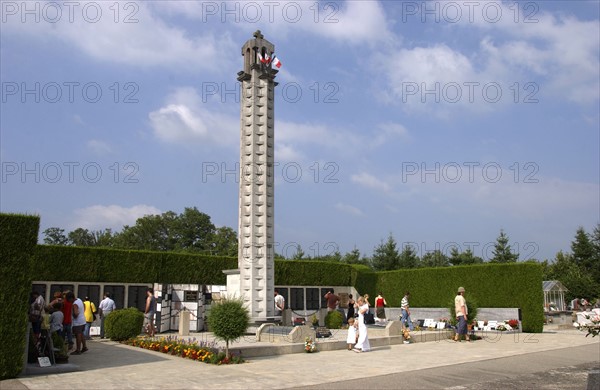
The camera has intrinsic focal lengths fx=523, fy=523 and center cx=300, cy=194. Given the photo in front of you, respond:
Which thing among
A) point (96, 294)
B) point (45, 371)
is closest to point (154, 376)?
point (45, 371)

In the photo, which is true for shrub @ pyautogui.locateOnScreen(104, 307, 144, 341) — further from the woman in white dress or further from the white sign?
the woman in white dress

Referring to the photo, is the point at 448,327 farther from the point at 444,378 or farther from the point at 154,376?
the point at 154,376

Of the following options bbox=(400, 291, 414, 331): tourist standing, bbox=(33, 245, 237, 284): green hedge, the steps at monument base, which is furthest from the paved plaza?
bbox=(33, 245, 237, 284): green hedge

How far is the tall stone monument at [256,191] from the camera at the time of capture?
67.3 ft

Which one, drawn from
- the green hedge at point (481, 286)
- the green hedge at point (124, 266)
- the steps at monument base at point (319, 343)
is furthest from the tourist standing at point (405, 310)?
the green hedge at point (124, 266)

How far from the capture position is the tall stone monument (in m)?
20.5

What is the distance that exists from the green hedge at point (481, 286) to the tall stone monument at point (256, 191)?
8.31 meters

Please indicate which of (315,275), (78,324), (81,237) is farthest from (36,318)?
(81,237)

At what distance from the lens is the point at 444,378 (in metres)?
11.0

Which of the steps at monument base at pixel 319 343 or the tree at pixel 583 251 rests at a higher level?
the tree at pixel 583 251

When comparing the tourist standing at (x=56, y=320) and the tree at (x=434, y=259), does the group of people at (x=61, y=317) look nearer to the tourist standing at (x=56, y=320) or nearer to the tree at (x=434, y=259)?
the tourist standing at (x=56, y=320)

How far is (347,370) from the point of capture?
1195 centimetres

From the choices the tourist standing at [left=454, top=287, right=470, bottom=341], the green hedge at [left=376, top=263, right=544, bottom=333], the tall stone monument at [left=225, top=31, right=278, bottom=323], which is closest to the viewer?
the tourist standing at [left=454, top=287, right=470, bottom=341]

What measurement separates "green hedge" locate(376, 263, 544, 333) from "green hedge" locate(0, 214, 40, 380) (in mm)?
16210
